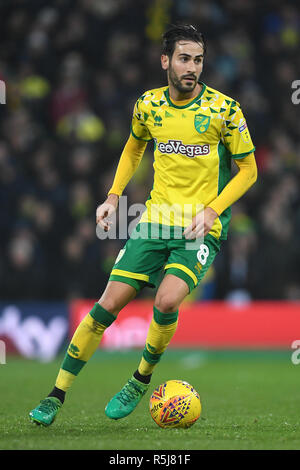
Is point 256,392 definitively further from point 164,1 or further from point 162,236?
point 164,1

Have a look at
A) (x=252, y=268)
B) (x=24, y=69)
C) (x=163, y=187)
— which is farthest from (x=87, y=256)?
(x=163, y=187)

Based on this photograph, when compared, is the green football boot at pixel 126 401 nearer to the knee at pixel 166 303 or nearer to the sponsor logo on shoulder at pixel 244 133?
the knee at pixel 166 303

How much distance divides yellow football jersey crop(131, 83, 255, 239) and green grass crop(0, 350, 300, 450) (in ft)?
4.37

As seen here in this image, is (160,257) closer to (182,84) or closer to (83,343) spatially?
(83,343)

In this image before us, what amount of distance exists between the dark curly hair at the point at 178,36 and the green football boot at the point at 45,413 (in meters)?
2.37

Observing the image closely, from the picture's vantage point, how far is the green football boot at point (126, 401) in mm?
5688

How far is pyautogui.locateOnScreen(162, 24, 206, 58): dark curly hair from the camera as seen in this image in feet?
18.9

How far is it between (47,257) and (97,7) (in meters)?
5.14

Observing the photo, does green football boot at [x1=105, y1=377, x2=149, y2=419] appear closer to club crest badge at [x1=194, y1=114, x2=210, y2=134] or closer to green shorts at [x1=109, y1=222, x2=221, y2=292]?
green shorts at [x1=109, y1=222, x2=221, y2=292]

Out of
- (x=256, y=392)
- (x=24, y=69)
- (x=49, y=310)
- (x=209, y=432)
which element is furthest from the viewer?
(x=24, y=69)

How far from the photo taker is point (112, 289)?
565 centimetres

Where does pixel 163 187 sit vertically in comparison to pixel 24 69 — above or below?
below

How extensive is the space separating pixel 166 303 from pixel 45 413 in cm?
100

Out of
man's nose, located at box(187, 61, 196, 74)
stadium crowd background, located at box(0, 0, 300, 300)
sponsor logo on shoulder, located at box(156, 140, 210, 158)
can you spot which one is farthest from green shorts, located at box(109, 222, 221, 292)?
stadium crowd background, located at box(0, 0, 300, 300)
